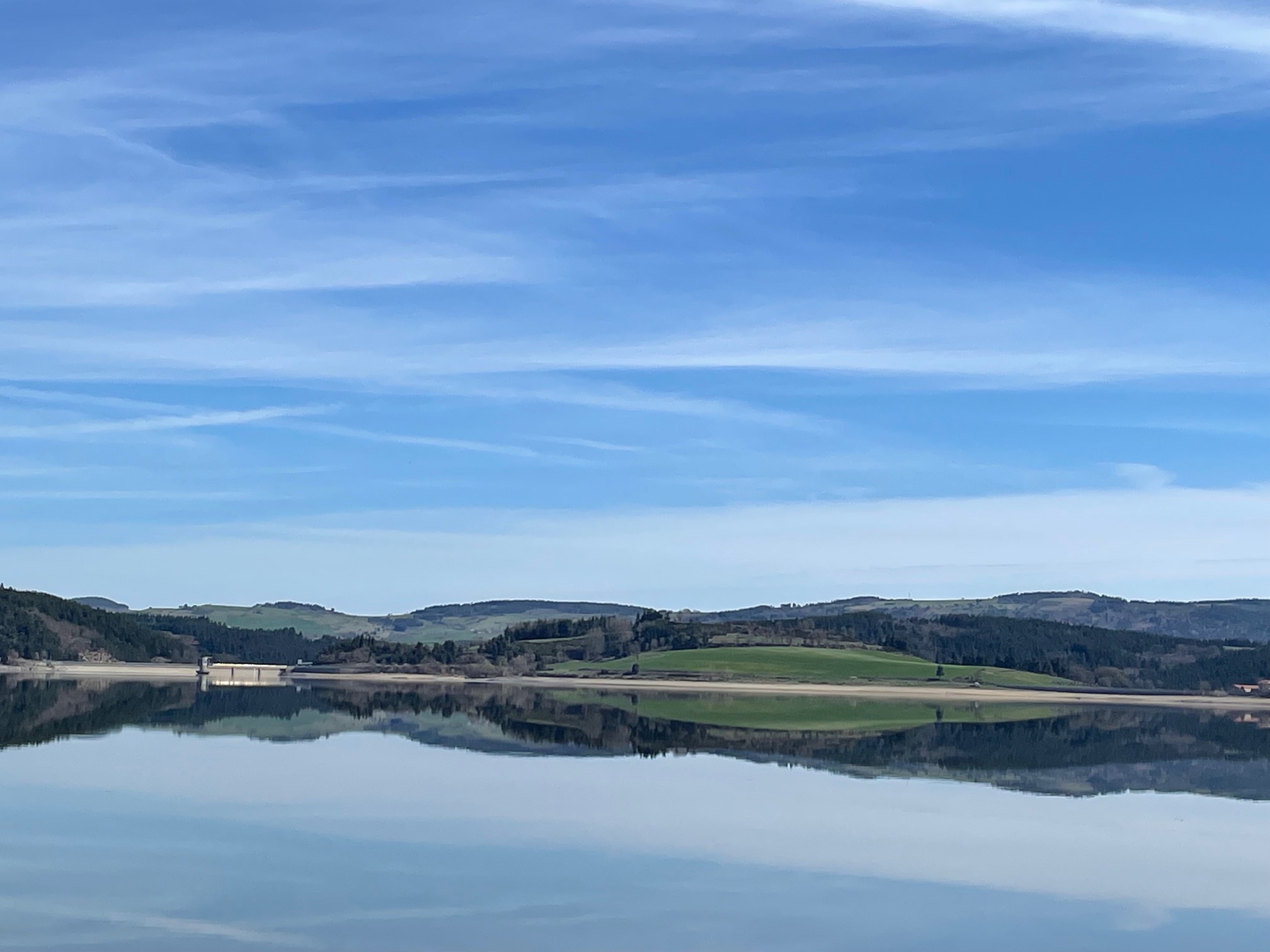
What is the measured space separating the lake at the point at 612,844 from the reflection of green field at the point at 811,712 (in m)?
21.1

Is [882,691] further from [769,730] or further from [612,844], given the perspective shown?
[612,844]

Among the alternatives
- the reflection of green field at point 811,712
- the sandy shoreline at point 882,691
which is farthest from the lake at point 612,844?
the sandy shoreline at point 882,691

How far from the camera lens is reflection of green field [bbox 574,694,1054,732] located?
4040 inches

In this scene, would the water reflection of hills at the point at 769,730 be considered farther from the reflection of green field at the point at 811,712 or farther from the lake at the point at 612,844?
the lake at the point at 612,844

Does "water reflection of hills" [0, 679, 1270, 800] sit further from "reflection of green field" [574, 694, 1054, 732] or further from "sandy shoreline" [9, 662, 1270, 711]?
"sandy shoreline" [9, 662, 1270, 711]

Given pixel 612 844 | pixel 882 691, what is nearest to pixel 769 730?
pixel 612 844

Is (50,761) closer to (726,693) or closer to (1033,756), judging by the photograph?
(1033,756)

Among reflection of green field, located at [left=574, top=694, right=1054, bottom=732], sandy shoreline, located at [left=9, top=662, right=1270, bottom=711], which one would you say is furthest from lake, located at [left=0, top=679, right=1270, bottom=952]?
sandy shoreline, located at [left=9, top=662, right=1270, bottom=711]

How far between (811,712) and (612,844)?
84.4m

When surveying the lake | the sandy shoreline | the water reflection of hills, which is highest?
the sandy shoreline

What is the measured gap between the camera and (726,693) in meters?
174

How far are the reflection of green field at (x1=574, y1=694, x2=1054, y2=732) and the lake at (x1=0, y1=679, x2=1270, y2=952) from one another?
2110cm

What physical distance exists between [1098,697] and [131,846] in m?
160

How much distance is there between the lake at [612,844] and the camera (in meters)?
29.1
